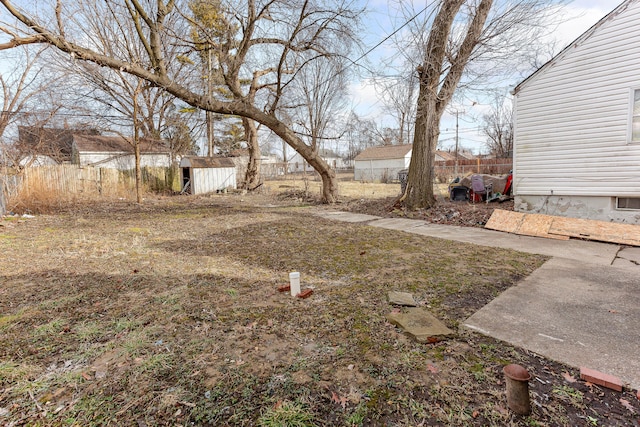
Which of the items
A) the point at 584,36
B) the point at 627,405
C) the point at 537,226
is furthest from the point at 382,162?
the point at 627,405

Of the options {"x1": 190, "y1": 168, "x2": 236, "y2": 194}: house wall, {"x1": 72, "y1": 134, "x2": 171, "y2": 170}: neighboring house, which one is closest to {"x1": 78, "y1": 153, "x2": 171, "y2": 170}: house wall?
{"x1": 72, "y1": 134, "x2": 171, "y2": 170}: neighboring house

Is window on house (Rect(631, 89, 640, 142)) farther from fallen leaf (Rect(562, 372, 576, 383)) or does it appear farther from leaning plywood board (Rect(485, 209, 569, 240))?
fallen leaf (Rect(562, 372, 576, 383))

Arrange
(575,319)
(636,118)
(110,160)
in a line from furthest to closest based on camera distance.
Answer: (110,160), (636,118), (575,319)

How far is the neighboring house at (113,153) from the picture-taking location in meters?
16.3

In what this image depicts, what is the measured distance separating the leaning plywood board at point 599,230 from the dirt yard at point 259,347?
6.55 feet

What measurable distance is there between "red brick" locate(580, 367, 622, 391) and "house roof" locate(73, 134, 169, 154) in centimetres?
1844

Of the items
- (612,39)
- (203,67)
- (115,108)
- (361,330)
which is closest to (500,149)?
(612,39)

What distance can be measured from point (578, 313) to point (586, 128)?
5615 mm

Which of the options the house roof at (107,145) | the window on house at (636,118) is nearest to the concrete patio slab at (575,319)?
the window on house at (636,118)

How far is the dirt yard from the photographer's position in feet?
5.41

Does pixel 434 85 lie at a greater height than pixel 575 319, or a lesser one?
greater

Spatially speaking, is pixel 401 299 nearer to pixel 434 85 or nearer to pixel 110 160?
pixel 434 85

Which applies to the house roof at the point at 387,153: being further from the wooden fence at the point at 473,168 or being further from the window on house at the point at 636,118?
the window on house at the point at 636,118

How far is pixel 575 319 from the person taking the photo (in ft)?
8.48
